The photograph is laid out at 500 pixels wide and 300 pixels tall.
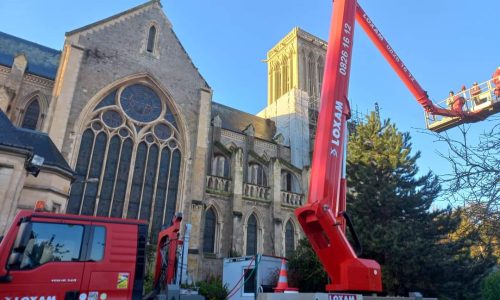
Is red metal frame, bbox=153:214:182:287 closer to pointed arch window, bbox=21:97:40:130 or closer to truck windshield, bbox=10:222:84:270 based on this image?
truck windshield, bbox=10:222:84:270

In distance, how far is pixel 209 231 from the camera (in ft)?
66.7

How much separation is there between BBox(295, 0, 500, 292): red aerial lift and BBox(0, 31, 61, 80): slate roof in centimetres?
1879

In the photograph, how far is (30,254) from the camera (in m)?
5.79

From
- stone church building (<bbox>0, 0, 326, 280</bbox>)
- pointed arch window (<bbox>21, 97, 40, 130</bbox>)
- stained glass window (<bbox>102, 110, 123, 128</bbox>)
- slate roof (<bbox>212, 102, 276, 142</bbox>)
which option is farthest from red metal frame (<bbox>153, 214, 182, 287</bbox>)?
slate roof (<bbox>212, 102, 276, 142</bbox>)

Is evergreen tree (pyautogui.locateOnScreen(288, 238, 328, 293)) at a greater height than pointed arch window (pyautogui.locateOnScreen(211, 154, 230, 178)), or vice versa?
pointed arch window (pyautogui.locateOnScreen(211, 154, 230, 178))

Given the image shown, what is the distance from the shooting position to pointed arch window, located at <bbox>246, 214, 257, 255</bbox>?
21.3 meters

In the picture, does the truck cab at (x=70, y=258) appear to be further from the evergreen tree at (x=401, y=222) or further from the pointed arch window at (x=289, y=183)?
the pointed arch window at (x=289, y=183)

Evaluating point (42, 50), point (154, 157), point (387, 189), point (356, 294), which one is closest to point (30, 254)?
point (356, 294)

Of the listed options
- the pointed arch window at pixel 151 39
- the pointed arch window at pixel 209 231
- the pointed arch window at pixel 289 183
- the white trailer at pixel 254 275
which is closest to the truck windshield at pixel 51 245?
the white trailer at pixel 254 275

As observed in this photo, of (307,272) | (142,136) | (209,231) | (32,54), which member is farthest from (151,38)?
(307,272)

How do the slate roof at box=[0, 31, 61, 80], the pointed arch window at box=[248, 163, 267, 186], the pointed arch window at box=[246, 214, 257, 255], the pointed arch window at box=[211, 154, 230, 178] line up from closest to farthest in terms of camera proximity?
the pointed arch window at box=[246, 214, 257, 255] < the slate roof at box=[0, 31, 61, 80] < the pointed arch window at box=[211, 154, 230, 178] < the pointed arch window at box=[248, 163, 267, 186]

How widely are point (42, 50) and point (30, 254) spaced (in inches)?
867

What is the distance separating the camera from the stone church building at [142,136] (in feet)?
57.7

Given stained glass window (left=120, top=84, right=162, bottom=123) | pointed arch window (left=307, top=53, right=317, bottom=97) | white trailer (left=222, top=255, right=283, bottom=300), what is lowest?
white trailer (left=222, top=255, right=283, bottom=300)
